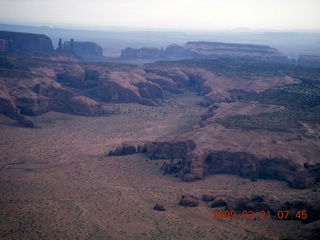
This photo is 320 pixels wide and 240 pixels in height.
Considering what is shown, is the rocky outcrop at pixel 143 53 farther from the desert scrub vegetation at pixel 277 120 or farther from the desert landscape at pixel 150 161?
the desert scrub vegetation at pixel 277 120

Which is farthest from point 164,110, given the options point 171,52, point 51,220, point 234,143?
point 171,52

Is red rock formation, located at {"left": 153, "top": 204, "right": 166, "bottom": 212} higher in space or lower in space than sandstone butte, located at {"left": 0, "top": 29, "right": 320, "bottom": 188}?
lower

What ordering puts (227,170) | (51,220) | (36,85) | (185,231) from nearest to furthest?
(185,231) → (51,220) → (227,170) → (36,85)

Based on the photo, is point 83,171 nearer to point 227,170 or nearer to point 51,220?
point 51,220

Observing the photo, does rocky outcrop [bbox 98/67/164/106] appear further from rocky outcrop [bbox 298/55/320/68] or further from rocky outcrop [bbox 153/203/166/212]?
rocky outcrop [bbox 298/55/320/68]

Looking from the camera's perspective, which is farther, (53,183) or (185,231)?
(53,183)

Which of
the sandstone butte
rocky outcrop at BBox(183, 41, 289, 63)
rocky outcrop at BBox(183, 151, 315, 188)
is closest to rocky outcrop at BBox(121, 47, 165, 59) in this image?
rocky outcrop at BBox(183, 41, 289, 63)
